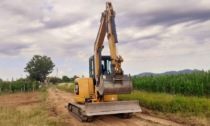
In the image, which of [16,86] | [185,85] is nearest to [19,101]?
[185,85]

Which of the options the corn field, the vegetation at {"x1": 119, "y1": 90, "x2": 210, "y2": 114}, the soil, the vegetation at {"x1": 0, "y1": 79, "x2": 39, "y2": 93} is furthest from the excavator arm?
the vegetation at {"x1": 0, "y1": 79, "x2": 39, "y2": 93}

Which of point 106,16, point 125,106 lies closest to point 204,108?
point 125,106

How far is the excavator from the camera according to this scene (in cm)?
1299

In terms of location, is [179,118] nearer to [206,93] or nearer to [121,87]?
[121,87]

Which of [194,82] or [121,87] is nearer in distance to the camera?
[121,87]

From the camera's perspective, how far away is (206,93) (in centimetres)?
1969

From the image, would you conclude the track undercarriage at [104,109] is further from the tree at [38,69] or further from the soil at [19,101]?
the tree at [38,69]

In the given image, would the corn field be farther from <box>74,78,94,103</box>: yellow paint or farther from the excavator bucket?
<box>74,78,94,103</box>: yellow paint

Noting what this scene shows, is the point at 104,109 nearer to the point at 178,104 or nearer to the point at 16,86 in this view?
the point at 178,104

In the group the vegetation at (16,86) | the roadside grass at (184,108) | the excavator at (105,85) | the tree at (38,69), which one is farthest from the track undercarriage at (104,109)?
the tree at (38,69)

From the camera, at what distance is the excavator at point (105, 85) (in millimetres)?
12992

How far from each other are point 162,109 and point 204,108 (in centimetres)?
237

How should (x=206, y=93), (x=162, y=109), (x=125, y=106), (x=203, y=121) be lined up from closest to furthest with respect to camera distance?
(x=203, y=121), (x=125, y=106), (x=162, y=109), (x=206, y=93)

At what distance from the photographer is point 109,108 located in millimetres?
13391
